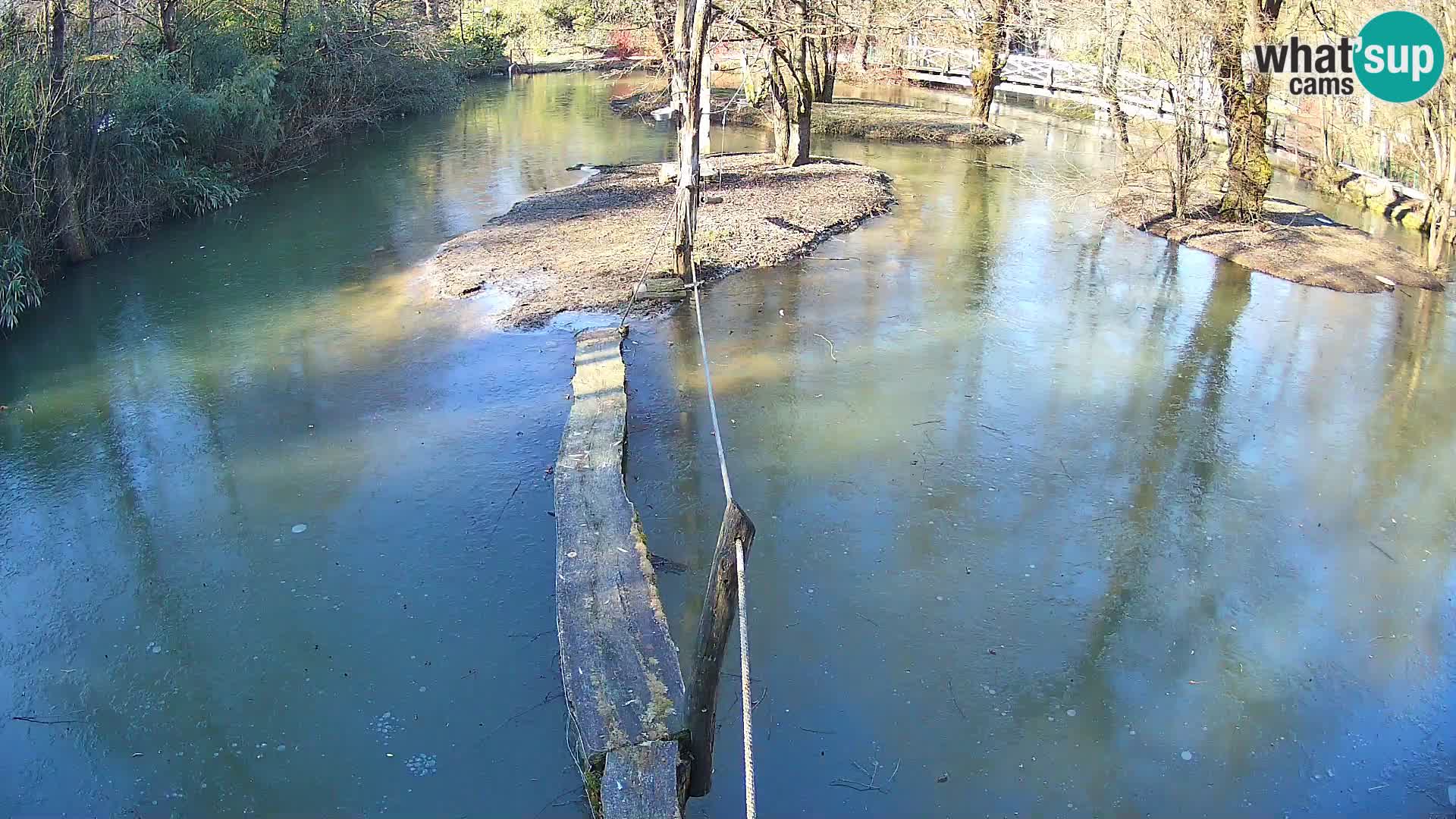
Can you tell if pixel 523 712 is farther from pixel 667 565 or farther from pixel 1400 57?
pixel 1400 57

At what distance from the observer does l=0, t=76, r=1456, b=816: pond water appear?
4.62 m

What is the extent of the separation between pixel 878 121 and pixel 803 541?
674 inches

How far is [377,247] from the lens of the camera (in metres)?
13.1

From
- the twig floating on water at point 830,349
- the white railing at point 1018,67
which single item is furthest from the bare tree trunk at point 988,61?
the twig floating on water at point 830,349

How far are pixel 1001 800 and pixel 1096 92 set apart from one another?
835 inches

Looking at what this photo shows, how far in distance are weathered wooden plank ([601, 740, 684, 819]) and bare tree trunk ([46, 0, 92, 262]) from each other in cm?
1108

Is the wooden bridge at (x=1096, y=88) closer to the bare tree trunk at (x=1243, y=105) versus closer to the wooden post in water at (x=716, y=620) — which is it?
the bare tree trunk at (x=1243, y=105)

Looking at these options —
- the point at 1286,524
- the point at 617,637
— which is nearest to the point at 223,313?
the point at 617,637

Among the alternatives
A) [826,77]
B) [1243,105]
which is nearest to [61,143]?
[1243,105]

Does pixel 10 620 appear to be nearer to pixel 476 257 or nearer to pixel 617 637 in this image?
pixel 617 637

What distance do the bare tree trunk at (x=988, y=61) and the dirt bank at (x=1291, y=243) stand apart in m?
7.10

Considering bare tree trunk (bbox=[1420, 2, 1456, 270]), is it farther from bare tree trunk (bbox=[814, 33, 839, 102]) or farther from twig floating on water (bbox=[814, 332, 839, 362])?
bare tree trunk (bbox=[814, 33, 839, 102])

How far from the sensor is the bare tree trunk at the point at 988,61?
804 inches

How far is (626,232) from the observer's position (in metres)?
13.0
